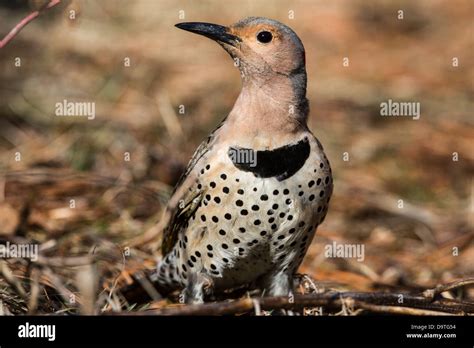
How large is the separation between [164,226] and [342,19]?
5728mm

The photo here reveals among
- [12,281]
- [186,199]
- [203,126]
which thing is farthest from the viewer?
[203,126]

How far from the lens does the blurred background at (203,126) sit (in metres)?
5.93

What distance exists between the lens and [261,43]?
4.62 m

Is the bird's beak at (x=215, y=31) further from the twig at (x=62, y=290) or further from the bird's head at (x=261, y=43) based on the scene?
the twig at (x=62, y=290)

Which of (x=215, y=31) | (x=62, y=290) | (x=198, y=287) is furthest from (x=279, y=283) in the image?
(x=215, y=31)

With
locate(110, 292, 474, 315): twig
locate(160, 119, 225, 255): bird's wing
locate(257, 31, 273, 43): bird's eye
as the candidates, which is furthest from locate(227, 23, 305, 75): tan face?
locate(110, 292, 474, 315): twig

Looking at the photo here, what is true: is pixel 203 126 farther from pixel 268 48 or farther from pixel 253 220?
pixel 253 220

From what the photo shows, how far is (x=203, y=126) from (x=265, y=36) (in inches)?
123

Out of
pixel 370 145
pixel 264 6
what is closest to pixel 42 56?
pixel 264 6

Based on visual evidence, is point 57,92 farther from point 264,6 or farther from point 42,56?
point 264,6

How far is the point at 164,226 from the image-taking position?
5.36 m

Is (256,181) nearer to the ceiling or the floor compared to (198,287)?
nearer to the ceiling

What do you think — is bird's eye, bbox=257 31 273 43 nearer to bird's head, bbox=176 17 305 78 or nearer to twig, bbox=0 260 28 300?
bird's head, bbox=176 17 305 78

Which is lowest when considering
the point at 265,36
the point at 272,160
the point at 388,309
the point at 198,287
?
the point at 388,309
